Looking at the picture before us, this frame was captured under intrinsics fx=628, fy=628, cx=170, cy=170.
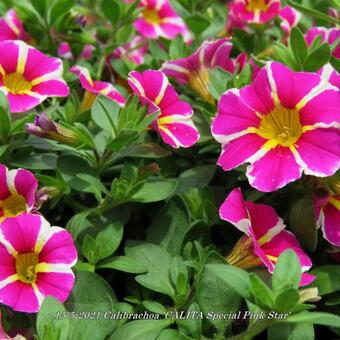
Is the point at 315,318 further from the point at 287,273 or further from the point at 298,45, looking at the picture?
the point at 298,45

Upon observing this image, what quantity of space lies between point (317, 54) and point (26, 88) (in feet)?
1.96

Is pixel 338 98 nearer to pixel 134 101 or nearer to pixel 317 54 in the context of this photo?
pixel 317 54

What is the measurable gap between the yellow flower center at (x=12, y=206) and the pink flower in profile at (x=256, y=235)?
39 cm

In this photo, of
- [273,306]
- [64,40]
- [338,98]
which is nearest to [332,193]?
[338,98]

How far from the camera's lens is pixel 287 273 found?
0.97m

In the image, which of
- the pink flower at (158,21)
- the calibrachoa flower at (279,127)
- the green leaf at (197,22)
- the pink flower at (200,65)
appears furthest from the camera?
the pink flower at (158,21)

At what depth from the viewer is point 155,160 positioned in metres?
1.39

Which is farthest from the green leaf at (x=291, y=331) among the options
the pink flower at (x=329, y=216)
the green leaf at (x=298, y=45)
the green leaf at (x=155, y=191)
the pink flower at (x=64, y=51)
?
the pink flower at (x=64, y=51)

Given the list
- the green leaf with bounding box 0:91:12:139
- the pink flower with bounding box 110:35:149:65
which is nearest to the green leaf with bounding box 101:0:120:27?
the pink flower with bounding box 110:35:149:65

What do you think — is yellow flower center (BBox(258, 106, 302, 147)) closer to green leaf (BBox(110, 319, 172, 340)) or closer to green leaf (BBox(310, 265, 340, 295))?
green leaf (BBox(310, 265, 340, 295))

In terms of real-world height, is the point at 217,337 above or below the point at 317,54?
below

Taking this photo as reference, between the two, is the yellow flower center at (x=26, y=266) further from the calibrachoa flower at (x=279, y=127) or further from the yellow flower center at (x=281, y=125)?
the yellow flower center at (x=281, y=125)

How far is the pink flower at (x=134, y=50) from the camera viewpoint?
1.72 meters

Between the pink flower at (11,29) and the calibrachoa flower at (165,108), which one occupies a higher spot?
the calibrachoa flower at (165,108)
